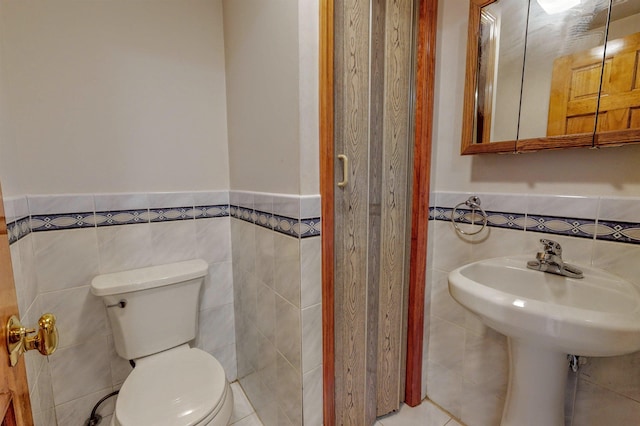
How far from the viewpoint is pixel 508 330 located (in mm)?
790

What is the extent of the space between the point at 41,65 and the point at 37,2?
23 centimetres

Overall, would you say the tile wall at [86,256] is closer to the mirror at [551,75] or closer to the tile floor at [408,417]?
the tile floor at [408,417]

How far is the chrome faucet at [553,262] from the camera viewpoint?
0.94 meters

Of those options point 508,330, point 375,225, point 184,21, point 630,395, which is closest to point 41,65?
point 184,21

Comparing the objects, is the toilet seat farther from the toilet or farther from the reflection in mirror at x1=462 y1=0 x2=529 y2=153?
the reflection in mirror at x1=462 y1=0 x2=529 y2=153

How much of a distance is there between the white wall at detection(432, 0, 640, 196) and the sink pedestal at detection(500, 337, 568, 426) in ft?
1.81

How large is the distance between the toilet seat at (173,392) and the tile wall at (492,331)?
3.36 feet

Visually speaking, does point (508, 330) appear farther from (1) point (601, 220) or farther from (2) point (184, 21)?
(2) point (184, 21)

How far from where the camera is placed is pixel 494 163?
118cm

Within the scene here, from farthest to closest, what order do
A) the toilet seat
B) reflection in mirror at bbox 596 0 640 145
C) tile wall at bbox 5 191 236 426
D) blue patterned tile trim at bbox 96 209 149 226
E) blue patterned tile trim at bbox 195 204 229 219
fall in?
blue patterned tile trim at bbox 195 204 229 219 < blue patterned tile trim at bbox 96 209 149 226 < tile wall at bbox 5 191 236 426 < the toilet seat < reflection in mirror at bbox 596 0 640 145

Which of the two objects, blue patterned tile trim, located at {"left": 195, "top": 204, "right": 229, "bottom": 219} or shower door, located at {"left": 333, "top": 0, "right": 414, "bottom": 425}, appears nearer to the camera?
shower door, located at {"left": 333, "top": 0, "right": 414, "bottom": 425}

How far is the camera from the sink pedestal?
3.01 feet

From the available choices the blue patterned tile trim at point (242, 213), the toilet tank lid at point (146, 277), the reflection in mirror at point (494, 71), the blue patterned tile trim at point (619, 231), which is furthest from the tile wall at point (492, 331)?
the toilet tank lid at point (146, 277)

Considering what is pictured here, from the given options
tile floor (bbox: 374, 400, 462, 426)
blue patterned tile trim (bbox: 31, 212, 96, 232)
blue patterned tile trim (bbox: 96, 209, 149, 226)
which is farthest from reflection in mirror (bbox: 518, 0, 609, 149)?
blue patterned tile trim (bbox: 31, 212, 96, 232)
